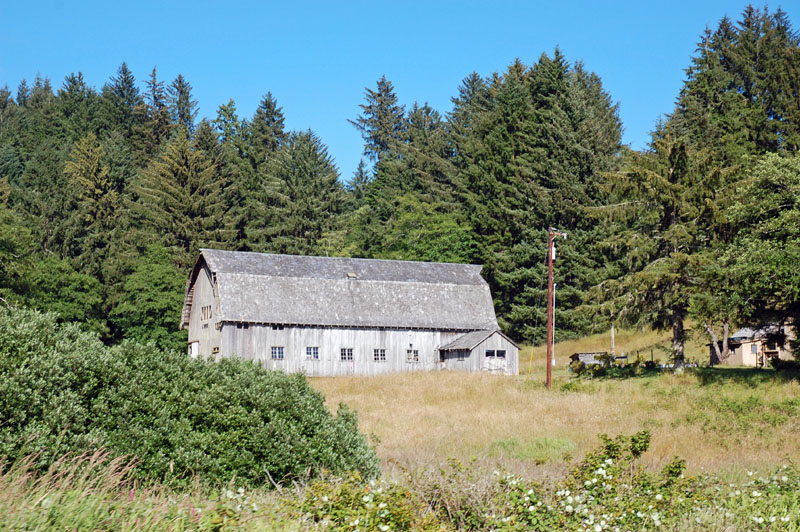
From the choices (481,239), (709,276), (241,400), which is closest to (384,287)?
(481,239)

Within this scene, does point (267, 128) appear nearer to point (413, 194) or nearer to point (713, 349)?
point (413, 194)

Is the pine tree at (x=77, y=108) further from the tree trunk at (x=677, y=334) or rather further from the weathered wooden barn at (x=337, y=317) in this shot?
the tree trunk at (x=677, y=334)

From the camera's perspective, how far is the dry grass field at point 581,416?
2175 cm

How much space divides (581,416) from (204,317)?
2833 cm

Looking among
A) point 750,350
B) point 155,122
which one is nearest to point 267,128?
point 155,122

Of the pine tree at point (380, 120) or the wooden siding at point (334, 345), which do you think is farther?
the pine tree at point (380, 120)

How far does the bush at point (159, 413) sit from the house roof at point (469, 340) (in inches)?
1263

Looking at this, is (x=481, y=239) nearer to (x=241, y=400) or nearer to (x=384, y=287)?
(x=384, y=287)

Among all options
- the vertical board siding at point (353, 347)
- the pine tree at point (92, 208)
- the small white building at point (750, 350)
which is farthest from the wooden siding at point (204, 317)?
the small white building at point (750, 350)

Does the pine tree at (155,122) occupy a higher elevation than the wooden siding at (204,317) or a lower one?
higher

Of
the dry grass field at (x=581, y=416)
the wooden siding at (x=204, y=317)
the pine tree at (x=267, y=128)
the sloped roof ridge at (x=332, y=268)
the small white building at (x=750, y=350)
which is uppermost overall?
the pine tree at (x=267, y=128)

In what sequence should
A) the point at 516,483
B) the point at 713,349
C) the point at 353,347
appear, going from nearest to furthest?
the point at 516,483, the point at 713,349, the point at 353,347

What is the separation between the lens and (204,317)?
161 feet

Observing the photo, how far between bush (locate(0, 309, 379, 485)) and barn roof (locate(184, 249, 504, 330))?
31489 millimetres
